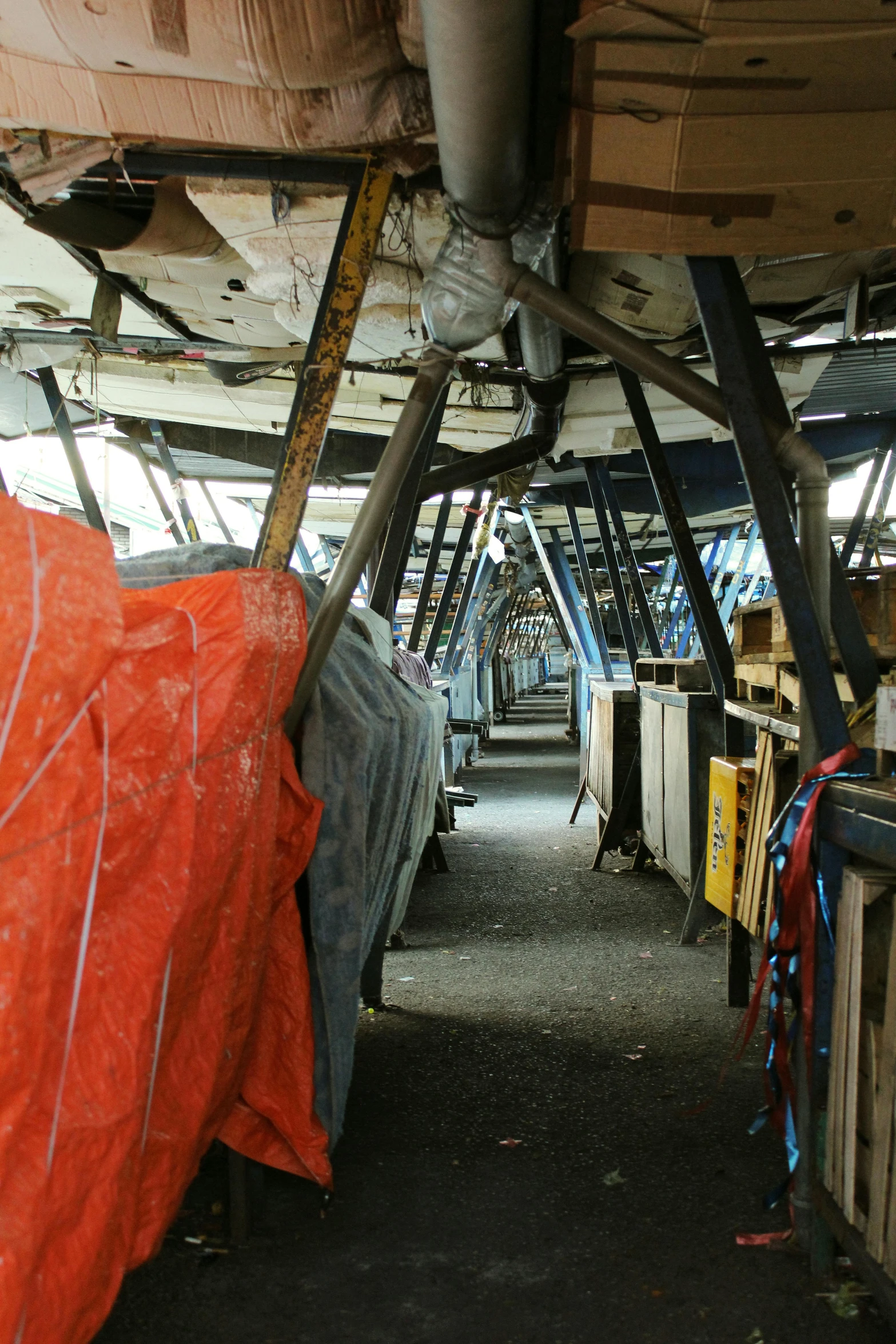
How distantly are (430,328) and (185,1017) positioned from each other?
2.76 metres

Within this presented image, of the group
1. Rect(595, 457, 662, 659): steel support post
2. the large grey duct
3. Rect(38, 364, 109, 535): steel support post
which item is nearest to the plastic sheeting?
the large grey duct

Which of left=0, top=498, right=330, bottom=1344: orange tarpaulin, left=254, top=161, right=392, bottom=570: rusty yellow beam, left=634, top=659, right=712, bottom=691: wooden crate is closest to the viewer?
left=0, top=498, right=330, bottom=1344: orange tarpaulin

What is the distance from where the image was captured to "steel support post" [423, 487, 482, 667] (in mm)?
10047

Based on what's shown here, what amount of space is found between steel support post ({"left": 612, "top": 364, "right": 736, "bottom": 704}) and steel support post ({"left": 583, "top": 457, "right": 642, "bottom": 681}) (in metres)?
2.57

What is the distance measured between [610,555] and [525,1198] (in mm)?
8394

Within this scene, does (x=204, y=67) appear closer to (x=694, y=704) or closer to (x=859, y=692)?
(x=859, y=692)

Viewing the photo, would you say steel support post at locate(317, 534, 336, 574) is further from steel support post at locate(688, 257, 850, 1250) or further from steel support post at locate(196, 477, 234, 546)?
steel support post at locate(688, 257, 850, 1250)

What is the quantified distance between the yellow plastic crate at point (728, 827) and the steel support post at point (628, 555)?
4840mm

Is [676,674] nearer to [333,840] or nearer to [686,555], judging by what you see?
[686,555]

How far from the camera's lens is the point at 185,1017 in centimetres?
226

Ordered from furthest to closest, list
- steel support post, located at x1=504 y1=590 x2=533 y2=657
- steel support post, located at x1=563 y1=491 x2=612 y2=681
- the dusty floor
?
steel support post, located at x1=504 y1=590 x2=533 y2=657 → steel support post, located at x1=563 y1=491 x2=612 y2=681 → the dusty floor

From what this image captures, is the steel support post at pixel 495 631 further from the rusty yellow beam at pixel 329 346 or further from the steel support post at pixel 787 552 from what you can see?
the steel support post at pixel 787 552

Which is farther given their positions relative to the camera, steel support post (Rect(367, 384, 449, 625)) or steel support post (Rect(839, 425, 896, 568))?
steel support post (Rect(839, 425, 896, 568))

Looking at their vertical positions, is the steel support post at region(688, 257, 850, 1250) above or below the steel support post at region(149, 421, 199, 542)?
below
